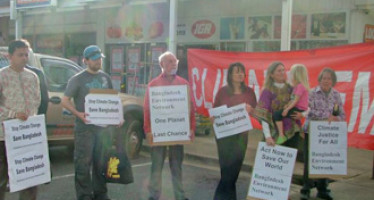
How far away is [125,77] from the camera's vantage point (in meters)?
15.8

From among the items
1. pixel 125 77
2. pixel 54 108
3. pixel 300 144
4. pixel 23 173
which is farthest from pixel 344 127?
pixel 125 77

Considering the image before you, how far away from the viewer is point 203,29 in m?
13.8

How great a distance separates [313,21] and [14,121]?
27.7ft

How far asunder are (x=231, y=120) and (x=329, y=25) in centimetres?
663

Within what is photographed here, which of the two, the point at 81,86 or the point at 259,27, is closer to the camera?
the point at 81,86

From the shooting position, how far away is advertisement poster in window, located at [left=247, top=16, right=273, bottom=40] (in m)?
12.1

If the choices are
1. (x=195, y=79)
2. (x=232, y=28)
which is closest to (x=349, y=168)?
(x=195, y=79)

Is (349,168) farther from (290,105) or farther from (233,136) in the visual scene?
(233,136)

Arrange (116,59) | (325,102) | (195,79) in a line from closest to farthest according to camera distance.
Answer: (325,102)
(195,79)
(116,59)

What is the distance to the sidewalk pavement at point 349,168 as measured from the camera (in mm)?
6336

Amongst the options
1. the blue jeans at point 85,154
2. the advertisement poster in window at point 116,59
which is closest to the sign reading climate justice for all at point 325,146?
the blue jeans at point 85,154

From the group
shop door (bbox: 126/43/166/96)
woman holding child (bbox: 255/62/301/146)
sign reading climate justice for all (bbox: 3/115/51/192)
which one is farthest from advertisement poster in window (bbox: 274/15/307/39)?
sign reading climate justice for all (bbox: 3/115/51/192)

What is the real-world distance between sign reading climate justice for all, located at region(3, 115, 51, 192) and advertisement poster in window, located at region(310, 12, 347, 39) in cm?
796

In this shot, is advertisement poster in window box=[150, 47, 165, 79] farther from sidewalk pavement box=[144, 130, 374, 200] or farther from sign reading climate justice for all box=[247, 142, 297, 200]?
sign reading climate justice for all box=[247, 142, 297, 200]
